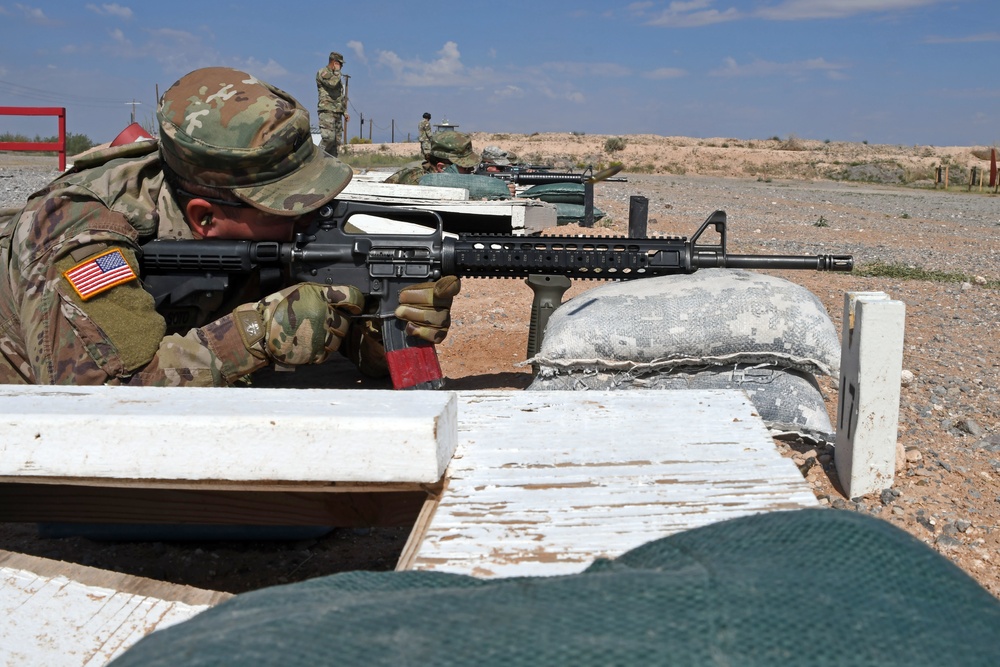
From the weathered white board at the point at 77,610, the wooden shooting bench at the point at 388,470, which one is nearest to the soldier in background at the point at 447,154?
the wooden shooting bench at the point at 388,470

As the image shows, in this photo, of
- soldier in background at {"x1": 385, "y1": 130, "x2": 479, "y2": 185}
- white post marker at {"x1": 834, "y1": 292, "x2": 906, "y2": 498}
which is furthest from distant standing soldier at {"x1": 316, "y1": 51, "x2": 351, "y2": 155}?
white post marker at {"x1": 834, "y1": 292, "x2": 906, "y2": 498}

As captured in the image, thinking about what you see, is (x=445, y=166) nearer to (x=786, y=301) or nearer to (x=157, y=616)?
(x=786, y=301)

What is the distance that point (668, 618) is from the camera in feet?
2.06

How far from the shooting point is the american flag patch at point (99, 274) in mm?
2559

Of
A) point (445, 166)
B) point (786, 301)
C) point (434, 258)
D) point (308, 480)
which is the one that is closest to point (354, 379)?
point (434, 258)

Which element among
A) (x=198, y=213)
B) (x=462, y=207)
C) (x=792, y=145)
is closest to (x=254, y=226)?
(x=198, y=213)

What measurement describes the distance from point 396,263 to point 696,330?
1.07 meters

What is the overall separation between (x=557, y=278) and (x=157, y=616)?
2268 millimetres

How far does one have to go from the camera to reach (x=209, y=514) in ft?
5.52

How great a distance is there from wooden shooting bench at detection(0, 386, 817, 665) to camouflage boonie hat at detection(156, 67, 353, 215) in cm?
139

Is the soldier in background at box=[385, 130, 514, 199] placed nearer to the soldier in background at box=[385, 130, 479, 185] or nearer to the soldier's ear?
the soldier in background at box=[385, 130, 479, 185]

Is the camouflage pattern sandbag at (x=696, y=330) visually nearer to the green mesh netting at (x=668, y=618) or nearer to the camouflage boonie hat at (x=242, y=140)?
the camouflage boonie hat at (x=242, y=140)

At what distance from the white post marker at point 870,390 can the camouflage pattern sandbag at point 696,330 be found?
36cm

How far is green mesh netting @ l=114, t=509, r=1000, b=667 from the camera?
0.61 meters
